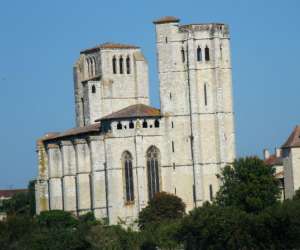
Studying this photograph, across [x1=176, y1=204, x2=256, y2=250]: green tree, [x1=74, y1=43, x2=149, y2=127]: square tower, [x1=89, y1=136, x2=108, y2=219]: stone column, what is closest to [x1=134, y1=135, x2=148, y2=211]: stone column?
[x1=89, y1=136, x2=108, y2=219]: stone column

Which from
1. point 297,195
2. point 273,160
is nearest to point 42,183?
point 273,160

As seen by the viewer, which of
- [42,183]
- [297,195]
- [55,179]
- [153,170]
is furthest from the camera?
[42,183]

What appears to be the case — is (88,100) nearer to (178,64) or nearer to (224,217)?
(178,64)

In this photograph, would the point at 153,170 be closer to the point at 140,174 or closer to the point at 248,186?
the point at 140,174

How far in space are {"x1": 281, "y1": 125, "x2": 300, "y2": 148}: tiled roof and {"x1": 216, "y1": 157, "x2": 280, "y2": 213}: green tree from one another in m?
7.15

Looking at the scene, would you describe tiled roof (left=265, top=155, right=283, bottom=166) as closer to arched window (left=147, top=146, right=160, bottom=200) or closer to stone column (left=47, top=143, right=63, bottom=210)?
arched window (left=147, top=146, right=160, bottom=200)

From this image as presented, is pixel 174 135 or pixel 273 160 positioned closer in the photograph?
pixel 174 135

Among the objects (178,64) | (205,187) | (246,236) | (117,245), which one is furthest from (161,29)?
(246,236)

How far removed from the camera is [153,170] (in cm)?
14175

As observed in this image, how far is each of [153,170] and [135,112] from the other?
4.41 metres

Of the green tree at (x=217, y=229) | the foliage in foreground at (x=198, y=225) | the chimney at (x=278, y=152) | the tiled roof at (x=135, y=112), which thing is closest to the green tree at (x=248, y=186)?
the foliage in foreground at (x=198, y=225)

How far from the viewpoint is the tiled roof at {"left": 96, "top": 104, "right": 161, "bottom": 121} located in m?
141

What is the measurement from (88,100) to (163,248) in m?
33.4

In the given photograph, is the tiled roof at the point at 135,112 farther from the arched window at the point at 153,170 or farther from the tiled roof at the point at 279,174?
the tiled roof at the point at 279,174
